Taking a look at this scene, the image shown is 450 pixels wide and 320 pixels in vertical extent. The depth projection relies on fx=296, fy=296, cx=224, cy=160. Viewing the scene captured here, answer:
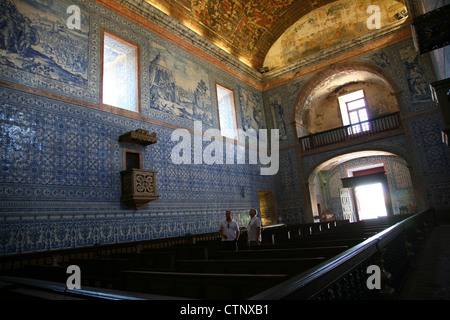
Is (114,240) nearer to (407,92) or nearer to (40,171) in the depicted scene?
(40,171)

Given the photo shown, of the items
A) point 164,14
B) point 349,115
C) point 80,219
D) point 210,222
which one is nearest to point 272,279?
point 80,219

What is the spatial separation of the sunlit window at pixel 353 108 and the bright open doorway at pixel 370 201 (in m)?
4.08

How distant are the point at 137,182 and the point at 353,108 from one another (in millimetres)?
14139

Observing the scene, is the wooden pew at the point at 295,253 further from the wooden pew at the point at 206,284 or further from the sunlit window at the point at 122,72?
the sunlit window at the point at 122,72

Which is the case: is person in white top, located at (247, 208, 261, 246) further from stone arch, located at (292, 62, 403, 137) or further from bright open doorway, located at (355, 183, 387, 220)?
bright open doorway, located at (355, 183, 387, 220)

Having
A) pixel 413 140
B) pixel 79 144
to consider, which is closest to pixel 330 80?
pixel 413 140

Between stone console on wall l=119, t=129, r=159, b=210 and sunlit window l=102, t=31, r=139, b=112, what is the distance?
128cm

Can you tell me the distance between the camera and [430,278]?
3654mm

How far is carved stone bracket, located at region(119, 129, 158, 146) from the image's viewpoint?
26.5 feet

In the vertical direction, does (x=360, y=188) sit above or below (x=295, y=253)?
above

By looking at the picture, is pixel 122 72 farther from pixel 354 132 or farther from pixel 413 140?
pixel 413 140

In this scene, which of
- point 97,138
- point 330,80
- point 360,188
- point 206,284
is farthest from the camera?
point 360,188

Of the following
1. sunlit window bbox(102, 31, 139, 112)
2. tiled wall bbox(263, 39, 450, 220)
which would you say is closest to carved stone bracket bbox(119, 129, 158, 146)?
sunlit window bbox(102, 31, 139, 112)

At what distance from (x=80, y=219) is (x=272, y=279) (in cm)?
619
